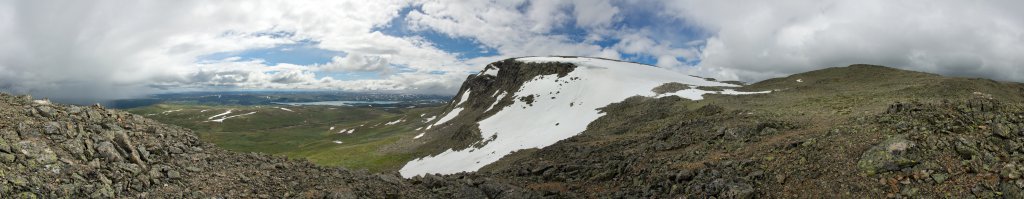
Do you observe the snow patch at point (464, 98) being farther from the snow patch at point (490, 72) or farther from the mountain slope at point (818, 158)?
the mountain slope at point (818, 158)

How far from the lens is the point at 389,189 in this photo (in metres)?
21.6

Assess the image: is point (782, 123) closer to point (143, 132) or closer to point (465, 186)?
point (465, 186)

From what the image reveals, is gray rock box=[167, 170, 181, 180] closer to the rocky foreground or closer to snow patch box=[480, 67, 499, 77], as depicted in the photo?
the rocky foreground

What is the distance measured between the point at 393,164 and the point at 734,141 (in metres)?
58.0

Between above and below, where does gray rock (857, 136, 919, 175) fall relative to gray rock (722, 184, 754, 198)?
above

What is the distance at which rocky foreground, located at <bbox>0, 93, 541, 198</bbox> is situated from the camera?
45.4ft

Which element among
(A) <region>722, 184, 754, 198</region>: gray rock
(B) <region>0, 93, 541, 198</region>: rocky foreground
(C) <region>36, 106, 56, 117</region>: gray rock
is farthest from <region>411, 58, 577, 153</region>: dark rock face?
(C) <region>36, 106, 56, 117</region>: gray rock

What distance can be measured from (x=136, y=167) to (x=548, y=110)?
69.2 metres

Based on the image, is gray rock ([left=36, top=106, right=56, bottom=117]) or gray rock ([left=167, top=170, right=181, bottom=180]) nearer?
gray rock ([left=167, top=170, right=181, bottom=180])

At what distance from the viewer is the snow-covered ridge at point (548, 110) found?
179 feet

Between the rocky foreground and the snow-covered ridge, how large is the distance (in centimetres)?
2588

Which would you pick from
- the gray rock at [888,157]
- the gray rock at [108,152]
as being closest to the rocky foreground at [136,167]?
the gray rock at [108,152]

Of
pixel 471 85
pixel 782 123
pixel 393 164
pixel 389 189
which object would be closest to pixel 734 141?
pixel 782 123

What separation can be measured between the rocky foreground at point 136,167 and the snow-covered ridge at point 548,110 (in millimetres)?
25877
